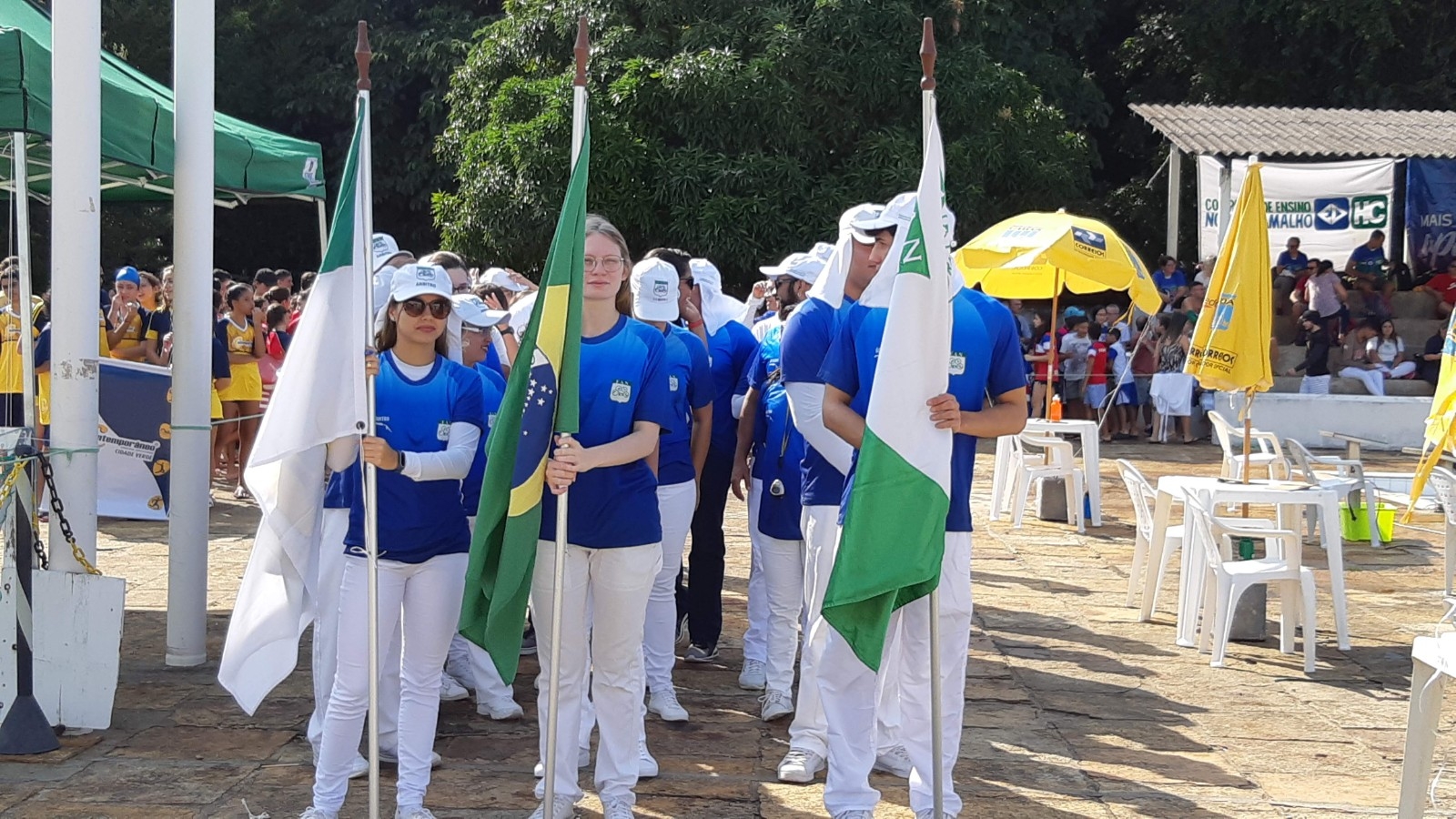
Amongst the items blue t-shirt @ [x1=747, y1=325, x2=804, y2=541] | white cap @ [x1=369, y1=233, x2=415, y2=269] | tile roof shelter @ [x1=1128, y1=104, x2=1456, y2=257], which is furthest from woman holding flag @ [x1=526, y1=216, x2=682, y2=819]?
tile roof shelter @ [x1=1128, y1=104, x2=1456, y2=257]

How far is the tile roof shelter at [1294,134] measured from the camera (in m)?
19.9

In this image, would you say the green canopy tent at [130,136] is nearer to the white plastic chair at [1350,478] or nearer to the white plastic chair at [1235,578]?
the white plastic chair at [1235,578]

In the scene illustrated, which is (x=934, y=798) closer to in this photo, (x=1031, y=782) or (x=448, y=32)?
(x=1031, y=782)

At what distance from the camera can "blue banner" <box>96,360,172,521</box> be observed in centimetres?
1133

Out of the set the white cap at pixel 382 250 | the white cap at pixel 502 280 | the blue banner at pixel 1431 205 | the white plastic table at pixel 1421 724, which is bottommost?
the white plastic table at pixel 1421 724

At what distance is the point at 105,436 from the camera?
1151 cm

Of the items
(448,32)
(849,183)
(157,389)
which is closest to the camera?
(157,389)

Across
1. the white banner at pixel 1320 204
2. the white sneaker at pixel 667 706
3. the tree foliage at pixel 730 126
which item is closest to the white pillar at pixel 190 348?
the white sneaker at pixel 667 706

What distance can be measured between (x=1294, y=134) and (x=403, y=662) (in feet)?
60.7

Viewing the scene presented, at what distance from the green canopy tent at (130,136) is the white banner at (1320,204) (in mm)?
15654

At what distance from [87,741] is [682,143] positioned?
1517 cm

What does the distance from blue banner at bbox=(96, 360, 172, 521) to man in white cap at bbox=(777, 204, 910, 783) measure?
7.11 meters

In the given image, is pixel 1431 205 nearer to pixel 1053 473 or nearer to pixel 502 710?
pixel 1053 473

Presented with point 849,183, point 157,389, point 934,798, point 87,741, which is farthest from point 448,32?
point 934,798
